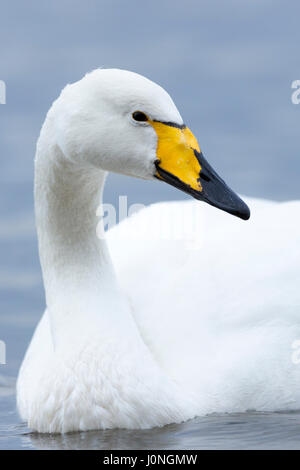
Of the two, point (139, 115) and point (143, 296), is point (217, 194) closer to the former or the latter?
point (139, 115)

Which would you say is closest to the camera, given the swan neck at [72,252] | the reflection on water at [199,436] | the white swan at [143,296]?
the reflection on water at [199,436]

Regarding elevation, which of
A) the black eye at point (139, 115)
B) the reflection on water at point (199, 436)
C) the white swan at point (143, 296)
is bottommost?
the reflection on water at point (199, 436)

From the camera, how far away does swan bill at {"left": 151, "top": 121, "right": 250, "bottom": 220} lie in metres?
7.80

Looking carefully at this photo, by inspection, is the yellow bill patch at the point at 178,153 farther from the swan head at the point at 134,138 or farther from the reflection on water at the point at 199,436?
the reflection on water at the point at 199,436

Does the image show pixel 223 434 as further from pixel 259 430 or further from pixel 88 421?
pixel 88 421

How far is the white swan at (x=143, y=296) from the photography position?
308 inches

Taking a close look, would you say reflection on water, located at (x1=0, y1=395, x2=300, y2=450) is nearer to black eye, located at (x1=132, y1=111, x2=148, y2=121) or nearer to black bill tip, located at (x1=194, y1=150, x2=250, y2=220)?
black bill tip, located at (x1=194, y1=150, x2=250, y2=220)

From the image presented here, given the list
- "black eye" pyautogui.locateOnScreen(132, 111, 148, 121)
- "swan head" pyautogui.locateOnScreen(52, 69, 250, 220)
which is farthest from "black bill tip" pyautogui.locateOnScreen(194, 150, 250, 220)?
"black eye" pyautogui.locateOnScreen(132, 111, 148, 121)

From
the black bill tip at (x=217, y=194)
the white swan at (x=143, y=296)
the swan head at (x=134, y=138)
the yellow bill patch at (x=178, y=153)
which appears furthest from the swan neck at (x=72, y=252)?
the black bill tip at (x=217, y=194)

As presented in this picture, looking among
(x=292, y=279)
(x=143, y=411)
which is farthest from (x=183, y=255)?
(x=143, y=411)

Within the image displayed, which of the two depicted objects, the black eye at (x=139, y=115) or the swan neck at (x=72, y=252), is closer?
the black eye at (x=139, y=115)

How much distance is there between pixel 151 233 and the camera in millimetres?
10094
